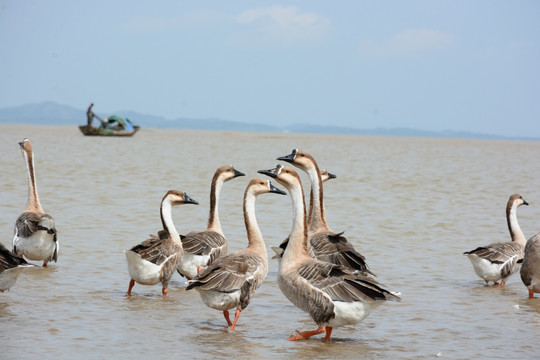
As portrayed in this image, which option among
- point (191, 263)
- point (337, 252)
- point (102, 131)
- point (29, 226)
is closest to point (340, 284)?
point (337, 252)

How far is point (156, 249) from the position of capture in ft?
30.9

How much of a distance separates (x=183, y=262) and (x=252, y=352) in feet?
10.8

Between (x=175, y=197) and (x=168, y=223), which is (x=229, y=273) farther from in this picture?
(x=175, y=197)

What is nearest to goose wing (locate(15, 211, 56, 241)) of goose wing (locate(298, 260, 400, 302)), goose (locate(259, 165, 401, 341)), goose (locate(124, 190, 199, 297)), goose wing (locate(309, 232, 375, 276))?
goose (locate(124, 190, 199, 297))

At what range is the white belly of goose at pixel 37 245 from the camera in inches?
428

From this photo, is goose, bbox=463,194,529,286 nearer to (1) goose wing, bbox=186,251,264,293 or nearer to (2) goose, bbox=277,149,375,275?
(2) goose, bbox=277,149,375,275

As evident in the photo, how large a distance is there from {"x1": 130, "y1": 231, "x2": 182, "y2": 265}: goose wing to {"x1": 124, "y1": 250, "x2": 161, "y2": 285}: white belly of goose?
0.17ft

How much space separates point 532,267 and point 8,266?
244 inches

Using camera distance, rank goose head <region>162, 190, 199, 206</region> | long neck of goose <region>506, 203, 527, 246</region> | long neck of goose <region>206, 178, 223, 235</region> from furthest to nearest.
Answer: long neck of goose <region>506, 203, 527, 246</region>, long neck of goose <region>206, 178, 223, 235</region>, goose head <region>162, 190, 199, 206</region>

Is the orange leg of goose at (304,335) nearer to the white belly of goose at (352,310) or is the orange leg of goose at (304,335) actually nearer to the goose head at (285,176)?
the white belly of goose at (352,310)

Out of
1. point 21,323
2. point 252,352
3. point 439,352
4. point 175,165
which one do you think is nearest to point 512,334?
point 439,352

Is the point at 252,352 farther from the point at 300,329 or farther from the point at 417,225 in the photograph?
the point at 417,225

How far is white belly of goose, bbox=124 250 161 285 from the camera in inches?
361

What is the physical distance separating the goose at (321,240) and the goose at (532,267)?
2114 mm
